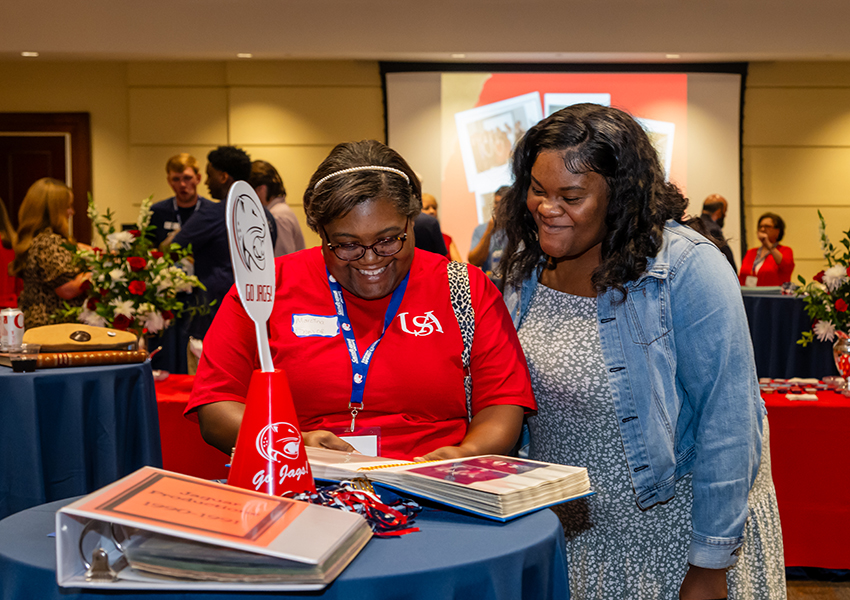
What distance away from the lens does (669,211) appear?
4.84 feet

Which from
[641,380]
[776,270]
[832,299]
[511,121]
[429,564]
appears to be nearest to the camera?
[429,564]

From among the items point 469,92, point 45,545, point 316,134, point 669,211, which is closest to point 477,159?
point 469,92

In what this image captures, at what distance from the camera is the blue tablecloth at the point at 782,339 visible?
15.6 feet

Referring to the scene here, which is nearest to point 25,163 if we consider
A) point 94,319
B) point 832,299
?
point 94,319

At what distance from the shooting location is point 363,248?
1.39 m

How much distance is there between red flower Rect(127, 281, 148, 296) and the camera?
9.82 feet

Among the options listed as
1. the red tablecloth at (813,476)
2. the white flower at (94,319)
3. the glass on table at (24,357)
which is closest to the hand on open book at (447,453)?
the glass on table at (24,357)

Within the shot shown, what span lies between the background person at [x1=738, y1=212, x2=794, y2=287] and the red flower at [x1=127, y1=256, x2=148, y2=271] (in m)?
5.35

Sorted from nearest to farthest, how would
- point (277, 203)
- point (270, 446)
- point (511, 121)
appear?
point (270, 446) < point (277, 203) < point (511, 121)

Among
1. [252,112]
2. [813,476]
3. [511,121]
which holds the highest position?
[252,112]

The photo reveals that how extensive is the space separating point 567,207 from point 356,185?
0.39m

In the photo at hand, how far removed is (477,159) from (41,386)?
5.94 metres

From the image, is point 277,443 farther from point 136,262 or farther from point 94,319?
point 94,319

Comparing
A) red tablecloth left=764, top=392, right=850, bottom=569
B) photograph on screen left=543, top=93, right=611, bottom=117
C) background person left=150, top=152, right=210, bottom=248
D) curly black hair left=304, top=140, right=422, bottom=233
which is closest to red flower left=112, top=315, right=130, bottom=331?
background person left=150, top=152, right=210, bottom=248
